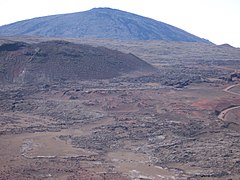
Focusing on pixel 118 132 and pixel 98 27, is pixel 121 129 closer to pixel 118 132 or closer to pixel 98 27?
pixel 118 132

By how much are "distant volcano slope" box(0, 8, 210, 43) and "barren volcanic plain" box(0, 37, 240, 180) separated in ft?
344

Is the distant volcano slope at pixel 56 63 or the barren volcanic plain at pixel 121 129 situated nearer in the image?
the barren volcanic plain at pixel 121 129

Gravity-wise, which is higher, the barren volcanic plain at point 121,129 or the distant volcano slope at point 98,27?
the distant volcano slope at point 98,27

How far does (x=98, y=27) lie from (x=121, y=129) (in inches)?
5363

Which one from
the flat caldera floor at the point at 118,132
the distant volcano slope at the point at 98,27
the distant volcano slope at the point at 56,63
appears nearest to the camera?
the flat caldera floor at the point at 118,132

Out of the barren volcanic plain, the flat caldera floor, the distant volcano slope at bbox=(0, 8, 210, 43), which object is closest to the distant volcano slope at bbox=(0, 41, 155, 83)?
the barren volcanic plain

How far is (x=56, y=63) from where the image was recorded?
59.5 m

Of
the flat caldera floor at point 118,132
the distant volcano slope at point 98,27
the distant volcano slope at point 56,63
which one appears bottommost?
the flat caldera floor at point 118,132

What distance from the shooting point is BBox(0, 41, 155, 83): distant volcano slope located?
56469 millimetres

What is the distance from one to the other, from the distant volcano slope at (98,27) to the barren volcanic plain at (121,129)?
104729mm

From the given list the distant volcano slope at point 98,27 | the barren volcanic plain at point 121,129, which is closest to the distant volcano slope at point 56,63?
the barren volcanic plain at point 121,129

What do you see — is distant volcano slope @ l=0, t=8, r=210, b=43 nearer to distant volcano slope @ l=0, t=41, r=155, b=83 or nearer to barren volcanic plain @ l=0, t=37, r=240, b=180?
distant volcano slope @ l=0, t=41, r=155, b=83

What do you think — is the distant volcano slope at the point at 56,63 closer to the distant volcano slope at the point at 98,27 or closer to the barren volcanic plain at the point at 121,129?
the barren volcanic plain at the point at 121,129

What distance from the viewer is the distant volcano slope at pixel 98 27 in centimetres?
16150
